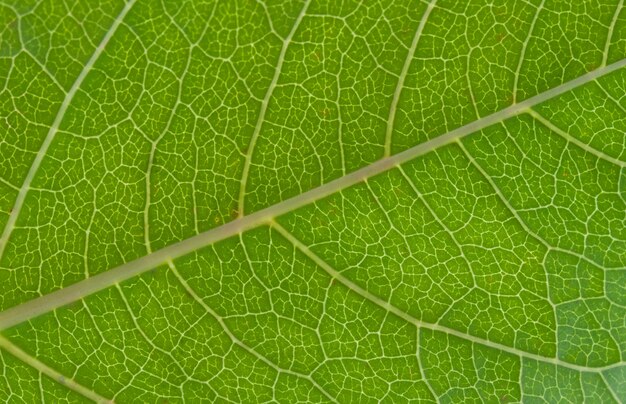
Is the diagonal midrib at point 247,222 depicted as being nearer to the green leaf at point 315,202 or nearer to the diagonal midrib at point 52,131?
the green leaf at point 315,202

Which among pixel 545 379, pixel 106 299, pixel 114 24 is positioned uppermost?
pixel 114 24

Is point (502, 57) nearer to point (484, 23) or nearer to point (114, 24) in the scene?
point (484, 23)

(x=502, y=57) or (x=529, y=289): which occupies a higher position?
(x=502, y=57)

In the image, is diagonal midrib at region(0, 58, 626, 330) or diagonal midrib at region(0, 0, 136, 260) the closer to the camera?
diagonal midrib at region(0, 0, 136, 260)

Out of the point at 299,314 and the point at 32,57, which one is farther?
the point at 299,314

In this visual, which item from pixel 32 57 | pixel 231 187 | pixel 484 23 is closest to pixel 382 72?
pixel 484 23

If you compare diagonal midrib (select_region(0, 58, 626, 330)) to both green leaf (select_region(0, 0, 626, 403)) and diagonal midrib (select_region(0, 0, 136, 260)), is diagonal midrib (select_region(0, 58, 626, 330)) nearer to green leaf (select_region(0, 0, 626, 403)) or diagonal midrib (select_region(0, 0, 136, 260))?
green leaf (select_region(0, 0, 626, 403))

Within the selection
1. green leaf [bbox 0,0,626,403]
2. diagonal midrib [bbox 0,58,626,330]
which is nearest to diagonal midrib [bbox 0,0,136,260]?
green leaf [bbox 0,0,626,403]
